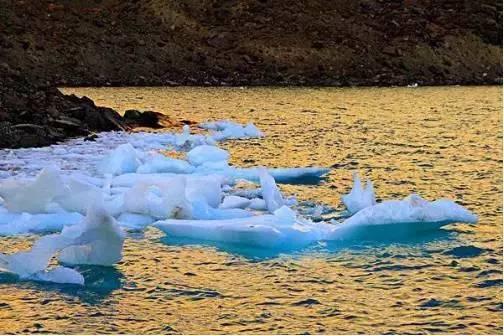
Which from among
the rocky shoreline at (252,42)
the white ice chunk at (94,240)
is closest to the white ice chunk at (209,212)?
the white ice chunk at (94,240)

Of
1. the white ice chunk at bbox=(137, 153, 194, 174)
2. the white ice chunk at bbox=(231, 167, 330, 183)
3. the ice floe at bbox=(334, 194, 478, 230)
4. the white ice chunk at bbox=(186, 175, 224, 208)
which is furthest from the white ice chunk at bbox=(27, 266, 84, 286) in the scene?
the white ice chunk at bbox=(231, 167, 330, 183)

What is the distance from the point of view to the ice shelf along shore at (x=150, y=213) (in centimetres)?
1012

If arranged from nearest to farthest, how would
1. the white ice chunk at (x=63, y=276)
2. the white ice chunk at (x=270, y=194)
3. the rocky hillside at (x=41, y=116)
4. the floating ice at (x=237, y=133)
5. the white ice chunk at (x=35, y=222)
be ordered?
the white ice chunk at (x=63, y=276)
the white ice chunk at (x=35, y=222)
the white ice chunk at (x=270, y=194)
the rocky hillside at (x=41, y=116)
the floating ice at (x=237, y=133)

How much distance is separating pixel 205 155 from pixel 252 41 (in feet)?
149

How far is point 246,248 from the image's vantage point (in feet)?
37.2

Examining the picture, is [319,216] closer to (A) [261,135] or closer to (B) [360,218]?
(B) [360,218]

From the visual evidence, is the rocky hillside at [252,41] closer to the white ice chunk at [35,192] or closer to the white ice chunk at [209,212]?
the white ice chunk at [35,192]

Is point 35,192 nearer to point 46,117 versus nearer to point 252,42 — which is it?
point 46,117

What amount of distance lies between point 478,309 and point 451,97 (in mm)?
36716

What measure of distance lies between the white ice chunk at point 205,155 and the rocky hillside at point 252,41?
37649 mm

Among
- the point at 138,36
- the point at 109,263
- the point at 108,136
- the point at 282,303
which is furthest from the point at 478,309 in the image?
the point at 138,36

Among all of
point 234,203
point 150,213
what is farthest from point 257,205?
point 150,213

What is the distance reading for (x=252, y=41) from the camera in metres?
62.9

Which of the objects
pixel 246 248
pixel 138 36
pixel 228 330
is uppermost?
pixel 138 36
